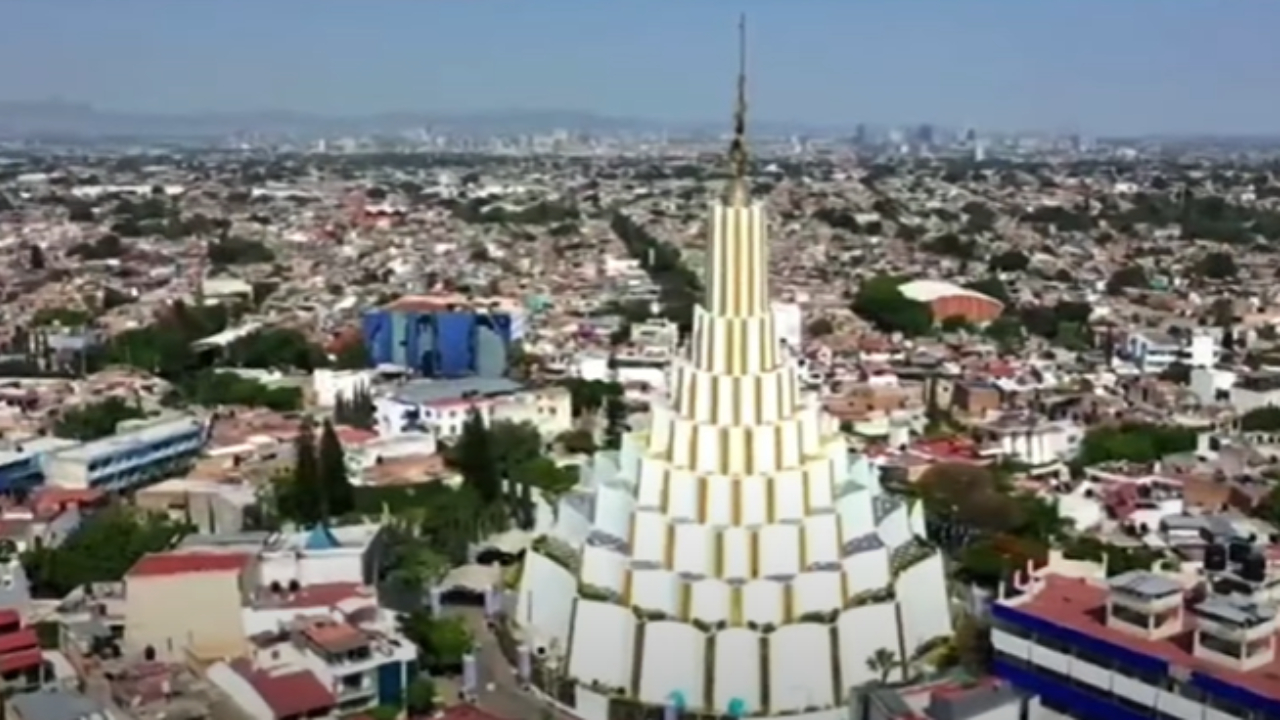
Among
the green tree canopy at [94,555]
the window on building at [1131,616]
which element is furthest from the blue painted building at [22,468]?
the window on building at [1131,616]

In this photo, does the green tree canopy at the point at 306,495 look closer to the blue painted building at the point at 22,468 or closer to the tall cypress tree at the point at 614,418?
the blue painted building at the point at 22,468

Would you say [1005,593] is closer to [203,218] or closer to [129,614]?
[129,614]

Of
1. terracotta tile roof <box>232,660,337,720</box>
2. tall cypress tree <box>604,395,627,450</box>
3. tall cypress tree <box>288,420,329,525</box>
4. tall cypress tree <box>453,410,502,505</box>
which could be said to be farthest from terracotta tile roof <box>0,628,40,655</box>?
tall cypress tree <box>604,395,627,450</box>

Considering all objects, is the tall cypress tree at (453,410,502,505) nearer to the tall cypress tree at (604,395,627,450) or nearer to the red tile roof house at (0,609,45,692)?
the tall cypress tree at (604,395,627,450)

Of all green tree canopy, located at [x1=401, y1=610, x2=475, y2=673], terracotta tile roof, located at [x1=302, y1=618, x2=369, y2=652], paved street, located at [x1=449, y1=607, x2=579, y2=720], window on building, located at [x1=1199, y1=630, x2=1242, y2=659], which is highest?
window on building, located at [x1=1199, y1=630, x2=1242, y2=659]

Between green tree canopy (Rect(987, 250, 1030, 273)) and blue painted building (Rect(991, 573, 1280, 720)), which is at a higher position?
blue painted building (Rect(991, 573, 1280, 720))

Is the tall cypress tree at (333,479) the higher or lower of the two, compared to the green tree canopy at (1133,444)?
higher
